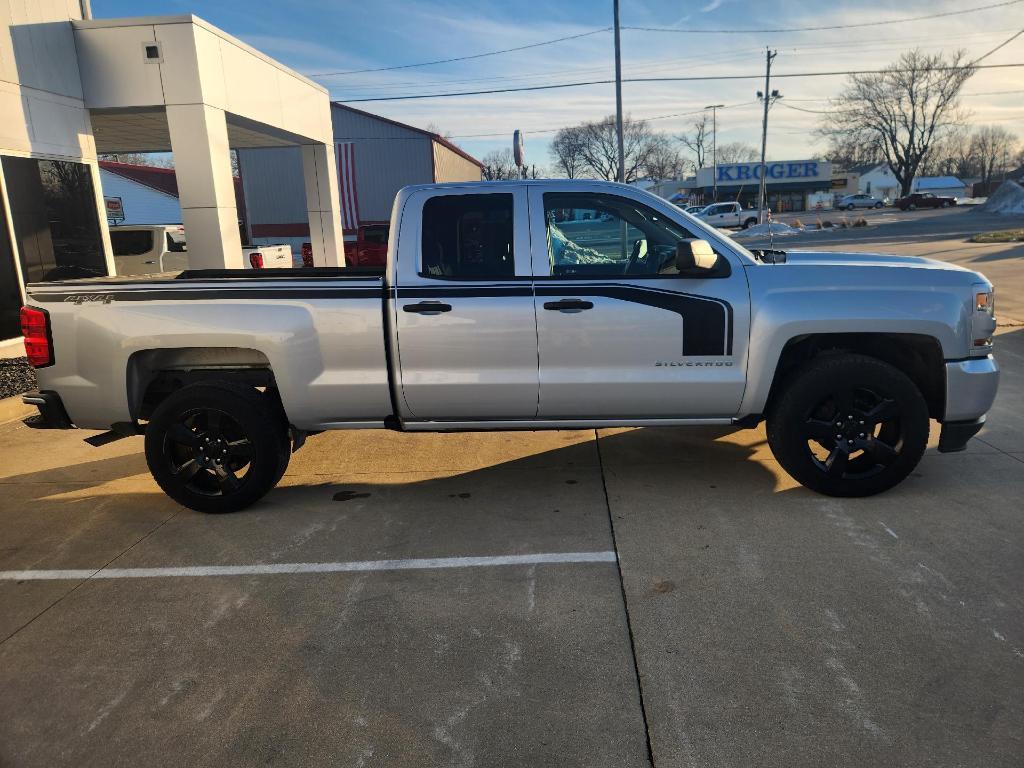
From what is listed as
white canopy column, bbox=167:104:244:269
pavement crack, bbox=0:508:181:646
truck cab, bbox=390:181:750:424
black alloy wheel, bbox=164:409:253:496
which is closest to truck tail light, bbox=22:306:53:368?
black alloy wheel, bbox=164:409:253:496

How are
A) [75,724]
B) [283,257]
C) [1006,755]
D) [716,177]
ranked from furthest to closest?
[716,177] → [283,257] → [75,724] → [1006,755]

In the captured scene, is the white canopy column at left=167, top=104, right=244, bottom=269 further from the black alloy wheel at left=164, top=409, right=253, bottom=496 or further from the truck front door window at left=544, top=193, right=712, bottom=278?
the truck front door window at left=544, top=193, right=712, bottom=278

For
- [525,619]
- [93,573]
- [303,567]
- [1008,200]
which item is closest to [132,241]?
[93,573]

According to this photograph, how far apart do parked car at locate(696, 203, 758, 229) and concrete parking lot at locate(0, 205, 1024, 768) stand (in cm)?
4466

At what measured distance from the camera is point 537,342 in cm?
439

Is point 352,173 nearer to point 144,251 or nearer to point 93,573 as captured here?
point 144,251

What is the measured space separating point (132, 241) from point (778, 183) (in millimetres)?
76371

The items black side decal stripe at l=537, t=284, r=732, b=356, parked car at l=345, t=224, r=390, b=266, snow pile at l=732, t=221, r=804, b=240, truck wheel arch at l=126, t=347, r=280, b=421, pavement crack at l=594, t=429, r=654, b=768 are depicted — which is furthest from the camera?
snow pile at l=732, t=221, r=804, b=240

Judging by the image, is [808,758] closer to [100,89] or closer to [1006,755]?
[1006,755]

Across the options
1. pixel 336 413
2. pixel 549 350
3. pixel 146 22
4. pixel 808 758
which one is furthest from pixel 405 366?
pixel 146 22

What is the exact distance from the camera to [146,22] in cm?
1011

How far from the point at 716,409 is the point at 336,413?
236 cm

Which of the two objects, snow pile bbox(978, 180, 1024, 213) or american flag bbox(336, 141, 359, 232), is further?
snow pile bbox(978, 180, 1024, 213)

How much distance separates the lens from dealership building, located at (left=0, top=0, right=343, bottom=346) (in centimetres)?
924
